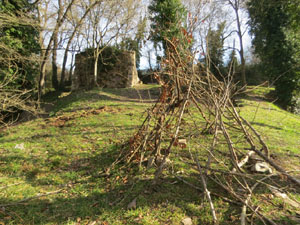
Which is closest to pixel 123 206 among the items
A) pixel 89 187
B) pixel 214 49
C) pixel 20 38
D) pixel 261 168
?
pixel 89 187

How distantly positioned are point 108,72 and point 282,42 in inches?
536

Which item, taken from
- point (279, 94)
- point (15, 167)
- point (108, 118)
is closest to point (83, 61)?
point (108, 118)

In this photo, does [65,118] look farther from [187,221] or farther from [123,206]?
[187,221]

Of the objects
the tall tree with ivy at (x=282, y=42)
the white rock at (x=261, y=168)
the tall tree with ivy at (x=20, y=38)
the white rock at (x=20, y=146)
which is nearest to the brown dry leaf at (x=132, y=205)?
the white rock at (x=261, y=168)

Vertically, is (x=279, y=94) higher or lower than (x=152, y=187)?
higher

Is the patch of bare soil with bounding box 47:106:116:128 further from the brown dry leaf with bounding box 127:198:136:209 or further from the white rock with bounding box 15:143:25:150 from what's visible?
the brown dry leaf with bounding box 127:198:136:209

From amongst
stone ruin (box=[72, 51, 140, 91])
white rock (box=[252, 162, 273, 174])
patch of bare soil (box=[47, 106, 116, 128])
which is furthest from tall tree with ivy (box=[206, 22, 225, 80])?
stone ruin (box=[72, 51, 140, 91])

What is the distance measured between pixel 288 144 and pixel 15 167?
686cm

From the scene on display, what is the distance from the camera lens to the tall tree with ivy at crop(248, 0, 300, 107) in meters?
13.2

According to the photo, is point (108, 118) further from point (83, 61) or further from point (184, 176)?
point (83, 61)

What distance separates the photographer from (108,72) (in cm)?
1745

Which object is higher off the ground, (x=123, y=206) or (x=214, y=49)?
(x=214, y=49)

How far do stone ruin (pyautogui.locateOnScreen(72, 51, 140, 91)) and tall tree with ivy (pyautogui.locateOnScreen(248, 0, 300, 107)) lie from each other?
10613mm

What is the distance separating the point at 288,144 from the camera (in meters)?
5.32
